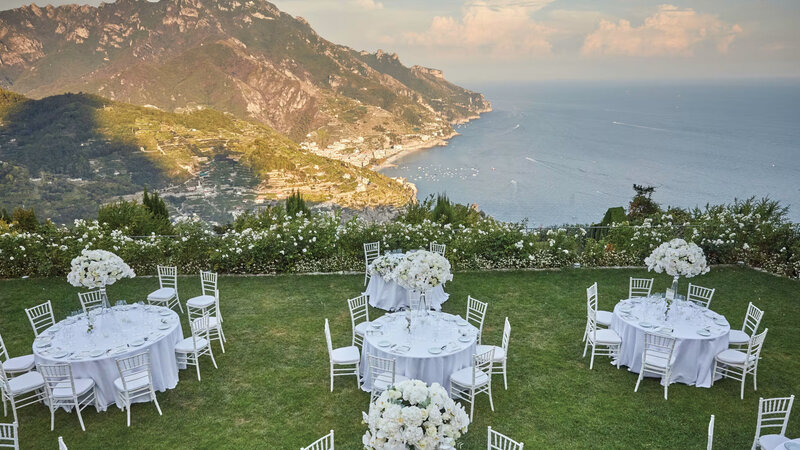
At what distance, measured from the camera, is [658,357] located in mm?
7129

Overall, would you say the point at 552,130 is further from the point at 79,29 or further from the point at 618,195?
the point at 79,29

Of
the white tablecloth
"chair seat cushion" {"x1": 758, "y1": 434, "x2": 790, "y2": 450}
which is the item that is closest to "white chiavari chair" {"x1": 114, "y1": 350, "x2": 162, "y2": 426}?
the white tablecloth

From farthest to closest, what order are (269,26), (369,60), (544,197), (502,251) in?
(369,60)
(269,26)
(544,197)
(502,251)

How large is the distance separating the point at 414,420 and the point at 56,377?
5284 millimetres

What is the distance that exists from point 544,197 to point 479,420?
77452 mm

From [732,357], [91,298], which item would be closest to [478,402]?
[732,357]

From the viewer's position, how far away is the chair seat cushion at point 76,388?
20.0 feet

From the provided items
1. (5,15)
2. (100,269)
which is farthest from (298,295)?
(5,15)

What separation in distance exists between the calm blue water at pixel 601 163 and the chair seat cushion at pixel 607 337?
189ft

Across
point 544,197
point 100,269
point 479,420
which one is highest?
point 100,269

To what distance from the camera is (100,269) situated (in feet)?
23.3

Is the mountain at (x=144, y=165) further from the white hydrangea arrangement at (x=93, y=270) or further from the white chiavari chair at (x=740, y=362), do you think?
the white chiavari chair at (x=740, y=362)

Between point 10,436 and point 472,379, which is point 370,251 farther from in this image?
point 10,436

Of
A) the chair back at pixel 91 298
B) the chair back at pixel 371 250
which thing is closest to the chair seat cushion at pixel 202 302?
the chair back at pixel 91 298
